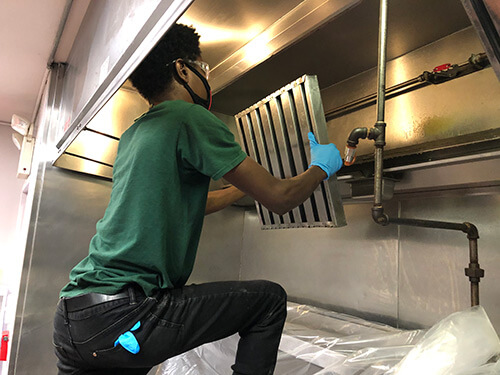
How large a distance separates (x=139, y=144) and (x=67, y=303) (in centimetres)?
40

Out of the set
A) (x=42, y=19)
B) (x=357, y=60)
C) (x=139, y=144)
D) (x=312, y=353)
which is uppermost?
(x=42, y=19)

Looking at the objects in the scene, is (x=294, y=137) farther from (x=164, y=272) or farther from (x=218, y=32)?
(x=164, y=272)

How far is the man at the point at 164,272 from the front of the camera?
2.74ft

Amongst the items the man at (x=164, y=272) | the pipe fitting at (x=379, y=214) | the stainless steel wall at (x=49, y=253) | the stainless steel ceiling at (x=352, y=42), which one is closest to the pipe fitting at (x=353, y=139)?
the pipe fitting at (x=379, y=214)

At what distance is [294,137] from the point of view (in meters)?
1.33

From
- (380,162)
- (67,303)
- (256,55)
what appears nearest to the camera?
(67,303)

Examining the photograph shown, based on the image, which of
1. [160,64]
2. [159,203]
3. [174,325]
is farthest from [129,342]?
[160,64]

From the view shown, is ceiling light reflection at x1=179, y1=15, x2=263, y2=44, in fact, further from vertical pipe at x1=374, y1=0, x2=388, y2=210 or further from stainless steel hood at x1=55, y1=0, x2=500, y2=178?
vertical pipe at x1=374, y1=0, x2=388, y2=210

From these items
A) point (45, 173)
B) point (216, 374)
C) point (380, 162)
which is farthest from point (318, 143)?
point (45, 173)

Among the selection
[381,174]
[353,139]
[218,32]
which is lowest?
[381,174]

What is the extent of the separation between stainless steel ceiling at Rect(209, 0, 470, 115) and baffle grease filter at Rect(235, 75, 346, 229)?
0.75 ft

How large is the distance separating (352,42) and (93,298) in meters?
1.23

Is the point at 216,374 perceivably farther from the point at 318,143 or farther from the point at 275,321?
the point at 318,143

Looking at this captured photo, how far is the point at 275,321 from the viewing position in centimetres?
94
